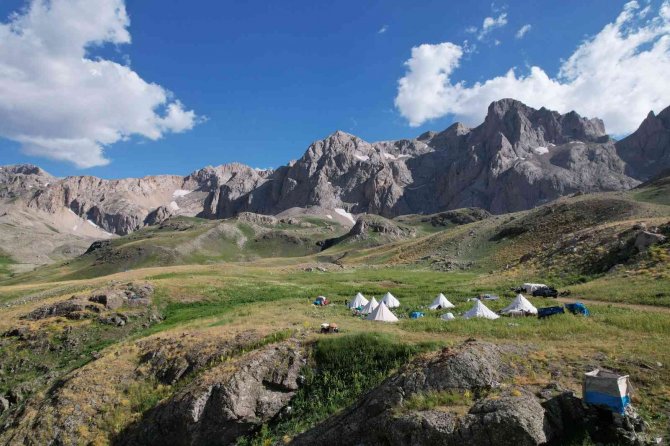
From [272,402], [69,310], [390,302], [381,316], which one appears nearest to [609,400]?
[272,402]

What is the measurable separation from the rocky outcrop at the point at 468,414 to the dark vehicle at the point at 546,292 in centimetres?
2866

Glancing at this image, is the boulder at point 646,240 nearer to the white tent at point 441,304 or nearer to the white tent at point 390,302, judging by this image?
the white tent at point 441,304

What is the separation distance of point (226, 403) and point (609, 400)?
16.8 meters

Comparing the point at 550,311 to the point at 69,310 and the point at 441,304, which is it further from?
the point at 69,310

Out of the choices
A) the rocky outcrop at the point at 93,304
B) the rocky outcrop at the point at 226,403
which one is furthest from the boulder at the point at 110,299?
Answer: the rocky outcrop at the point at 226,403

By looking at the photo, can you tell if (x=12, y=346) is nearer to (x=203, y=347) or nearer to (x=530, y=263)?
(x=203, y=347)

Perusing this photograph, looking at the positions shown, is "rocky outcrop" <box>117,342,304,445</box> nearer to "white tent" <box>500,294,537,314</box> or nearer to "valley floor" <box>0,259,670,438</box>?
"valley floor" <box>0,259,670,438</box>

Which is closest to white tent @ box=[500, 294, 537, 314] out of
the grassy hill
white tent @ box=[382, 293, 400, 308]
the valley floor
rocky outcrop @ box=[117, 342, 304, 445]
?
the valley floor

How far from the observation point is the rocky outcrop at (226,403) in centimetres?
2180

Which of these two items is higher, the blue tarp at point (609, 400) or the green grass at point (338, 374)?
the blue tarp at point (609, 400)

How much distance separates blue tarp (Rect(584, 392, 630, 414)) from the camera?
13156 millimetres

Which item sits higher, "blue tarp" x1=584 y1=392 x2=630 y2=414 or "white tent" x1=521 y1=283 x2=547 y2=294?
"blue tarp" x1=584 y1=392 x2=630 y2=414

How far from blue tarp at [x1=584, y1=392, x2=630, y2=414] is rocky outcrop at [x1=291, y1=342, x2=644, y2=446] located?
0.27 metres

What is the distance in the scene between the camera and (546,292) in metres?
43.2
